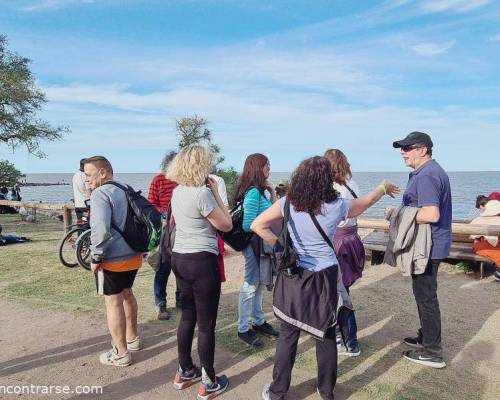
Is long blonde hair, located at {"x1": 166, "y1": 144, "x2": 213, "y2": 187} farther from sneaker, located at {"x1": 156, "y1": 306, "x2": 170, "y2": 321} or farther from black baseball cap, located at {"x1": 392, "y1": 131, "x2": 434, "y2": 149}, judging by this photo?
sneaker, located at {"x1": 156, "y1": 306, "x2": 170, "y2": 321}

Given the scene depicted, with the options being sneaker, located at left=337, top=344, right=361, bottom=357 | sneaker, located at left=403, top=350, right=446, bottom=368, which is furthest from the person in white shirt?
sneaker, located at left=403, top=350, right=446, bottom=368

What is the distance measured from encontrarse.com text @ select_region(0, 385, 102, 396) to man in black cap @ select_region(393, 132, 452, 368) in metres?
2.72

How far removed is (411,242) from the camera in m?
3.47

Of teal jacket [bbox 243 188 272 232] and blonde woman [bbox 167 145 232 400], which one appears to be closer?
blonde woman [bbox 167 145 232 400]

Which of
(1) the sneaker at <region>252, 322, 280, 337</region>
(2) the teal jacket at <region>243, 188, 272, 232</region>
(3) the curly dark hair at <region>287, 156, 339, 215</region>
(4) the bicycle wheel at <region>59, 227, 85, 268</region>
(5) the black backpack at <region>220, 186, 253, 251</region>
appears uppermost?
(3) the curly dark hair at <region>287, 156, 339, 215</region>

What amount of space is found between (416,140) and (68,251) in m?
5.95

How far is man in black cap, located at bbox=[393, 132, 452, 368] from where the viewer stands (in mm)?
3314

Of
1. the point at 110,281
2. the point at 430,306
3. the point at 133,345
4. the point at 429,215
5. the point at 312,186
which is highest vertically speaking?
the point at 312,186

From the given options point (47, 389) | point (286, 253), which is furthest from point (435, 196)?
point (47, 389)

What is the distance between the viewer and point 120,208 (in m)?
3.34

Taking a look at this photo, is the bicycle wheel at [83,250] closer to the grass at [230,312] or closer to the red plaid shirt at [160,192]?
the grass at [230,312]

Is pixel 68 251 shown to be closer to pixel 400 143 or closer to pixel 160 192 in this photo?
pixel 160 192

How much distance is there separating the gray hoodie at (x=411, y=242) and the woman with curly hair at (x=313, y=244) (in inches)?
31.3

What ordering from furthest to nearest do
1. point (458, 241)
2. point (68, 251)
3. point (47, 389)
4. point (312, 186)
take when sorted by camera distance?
point (458, 241)
point (68, 251)
point (47, 389)
point (312, 186)
